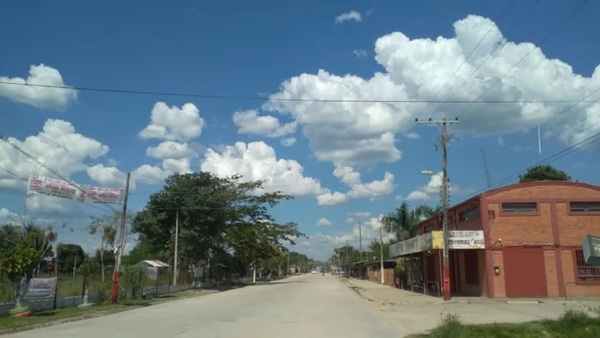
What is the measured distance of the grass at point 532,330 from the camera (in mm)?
13992

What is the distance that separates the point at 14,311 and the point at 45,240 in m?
39.7

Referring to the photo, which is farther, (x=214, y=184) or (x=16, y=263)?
(x=214, y=184)

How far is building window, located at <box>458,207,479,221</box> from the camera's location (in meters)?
37.6

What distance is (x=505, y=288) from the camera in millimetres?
34188

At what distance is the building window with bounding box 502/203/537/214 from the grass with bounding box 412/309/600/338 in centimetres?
1926

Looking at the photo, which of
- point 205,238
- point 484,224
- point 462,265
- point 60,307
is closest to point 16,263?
point 60,307

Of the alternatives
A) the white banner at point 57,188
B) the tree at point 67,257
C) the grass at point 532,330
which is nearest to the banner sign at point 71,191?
the white banner at point 57,188

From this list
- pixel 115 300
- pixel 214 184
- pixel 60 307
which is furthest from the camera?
pixel 214 184

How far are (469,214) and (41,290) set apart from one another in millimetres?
27624

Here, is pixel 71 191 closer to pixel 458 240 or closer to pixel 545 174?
pixel 458 240

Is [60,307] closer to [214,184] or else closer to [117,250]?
[117,250]

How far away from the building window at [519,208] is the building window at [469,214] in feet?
7.20

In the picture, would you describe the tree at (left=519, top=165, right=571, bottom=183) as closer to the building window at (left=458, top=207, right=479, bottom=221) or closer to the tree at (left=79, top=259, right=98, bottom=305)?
the building window at (left=458, top=207, right=479, bottom=221)

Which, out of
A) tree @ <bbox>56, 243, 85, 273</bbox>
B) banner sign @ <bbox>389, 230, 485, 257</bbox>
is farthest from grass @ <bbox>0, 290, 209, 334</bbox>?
tree @ <bbox>56, 243, 85, 273</bbox>
